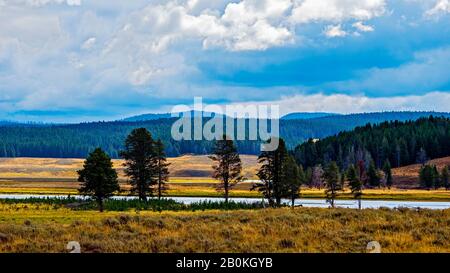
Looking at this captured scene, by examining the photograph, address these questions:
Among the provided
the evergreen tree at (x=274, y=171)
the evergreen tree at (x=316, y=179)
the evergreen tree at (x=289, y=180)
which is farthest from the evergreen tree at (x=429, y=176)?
the evergreen tree at (x=274, y=171)

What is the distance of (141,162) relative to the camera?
277 feet

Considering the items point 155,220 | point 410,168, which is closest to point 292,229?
point 155,220

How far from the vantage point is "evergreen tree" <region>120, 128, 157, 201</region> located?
83.8m

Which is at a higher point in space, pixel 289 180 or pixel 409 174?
pixel 409 174

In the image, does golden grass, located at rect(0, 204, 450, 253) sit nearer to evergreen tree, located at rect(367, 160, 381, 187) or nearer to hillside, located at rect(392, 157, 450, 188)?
evergreen tree, located at rect(367, 160, 381, 187)

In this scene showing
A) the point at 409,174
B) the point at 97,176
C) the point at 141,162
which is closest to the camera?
the point at 97,176

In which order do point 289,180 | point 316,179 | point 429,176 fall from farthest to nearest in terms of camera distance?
point 316,179 → point 429,176 → point 289,180

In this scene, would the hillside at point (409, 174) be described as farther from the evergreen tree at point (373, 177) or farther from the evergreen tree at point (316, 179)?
the evergreen tree at point (316, 179)

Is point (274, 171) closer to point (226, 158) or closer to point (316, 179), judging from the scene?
point (226, 158)

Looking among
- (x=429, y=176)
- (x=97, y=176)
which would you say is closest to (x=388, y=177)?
(x=429, y=176)

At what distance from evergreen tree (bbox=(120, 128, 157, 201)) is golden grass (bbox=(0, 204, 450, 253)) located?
5435 centimetres

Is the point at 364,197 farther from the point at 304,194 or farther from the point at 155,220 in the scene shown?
the point at 155,220

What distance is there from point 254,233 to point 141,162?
61764mm

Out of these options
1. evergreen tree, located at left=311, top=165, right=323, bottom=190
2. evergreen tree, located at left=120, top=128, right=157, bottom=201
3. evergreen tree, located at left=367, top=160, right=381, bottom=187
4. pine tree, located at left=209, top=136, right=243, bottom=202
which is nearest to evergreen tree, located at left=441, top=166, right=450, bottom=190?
evergreen tree, located at left=367, top=160, right=381, bottom=187
